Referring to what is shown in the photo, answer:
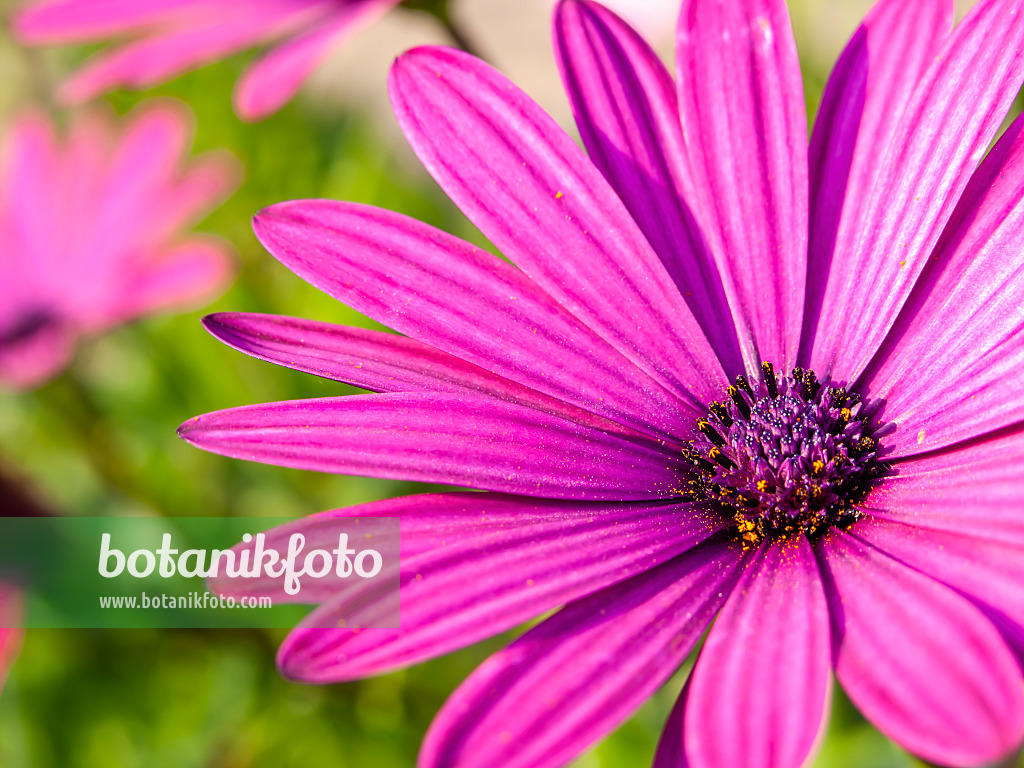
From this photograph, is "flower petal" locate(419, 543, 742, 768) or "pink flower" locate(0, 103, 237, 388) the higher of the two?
"pink flower" locate(0, 103, 237, 388)

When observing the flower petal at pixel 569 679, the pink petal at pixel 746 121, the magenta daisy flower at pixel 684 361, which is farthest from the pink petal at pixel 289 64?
the flower petal at pixel 569 679

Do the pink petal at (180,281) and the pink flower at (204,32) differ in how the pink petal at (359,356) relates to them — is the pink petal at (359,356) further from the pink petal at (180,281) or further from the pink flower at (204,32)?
the pink petal at (180,281)

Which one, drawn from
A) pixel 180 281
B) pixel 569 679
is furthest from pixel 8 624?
pixel 569 679

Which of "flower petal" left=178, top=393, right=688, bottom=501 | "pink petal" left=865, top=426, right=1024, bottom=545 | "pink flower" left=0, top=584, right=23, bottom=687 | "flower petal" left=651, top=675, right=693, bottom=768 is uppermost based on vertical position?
"flower petal" left=178, top=393, right=688, bottom=501

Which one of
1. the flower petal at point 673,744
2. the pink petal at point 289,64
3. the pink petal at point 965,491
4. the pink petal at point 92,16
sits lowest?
the flower petal at point 673,744

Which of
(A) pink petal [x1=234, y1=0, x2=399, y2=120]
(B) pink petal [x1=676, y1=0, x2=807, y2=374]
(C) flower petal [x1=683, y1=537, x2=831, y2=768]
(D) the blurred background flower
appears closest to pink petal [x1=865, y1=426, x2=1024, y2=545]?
(C) flower petal [x1=683, y1=537, x2=831, y2=768]

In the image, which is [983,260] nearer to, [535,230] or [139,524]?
[535,230]

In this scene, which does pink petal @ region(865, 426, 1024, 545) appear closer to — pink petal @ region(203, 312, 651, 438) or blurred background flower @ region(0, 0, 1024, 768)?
pink petal @ region(203, 312, 651, 438)
